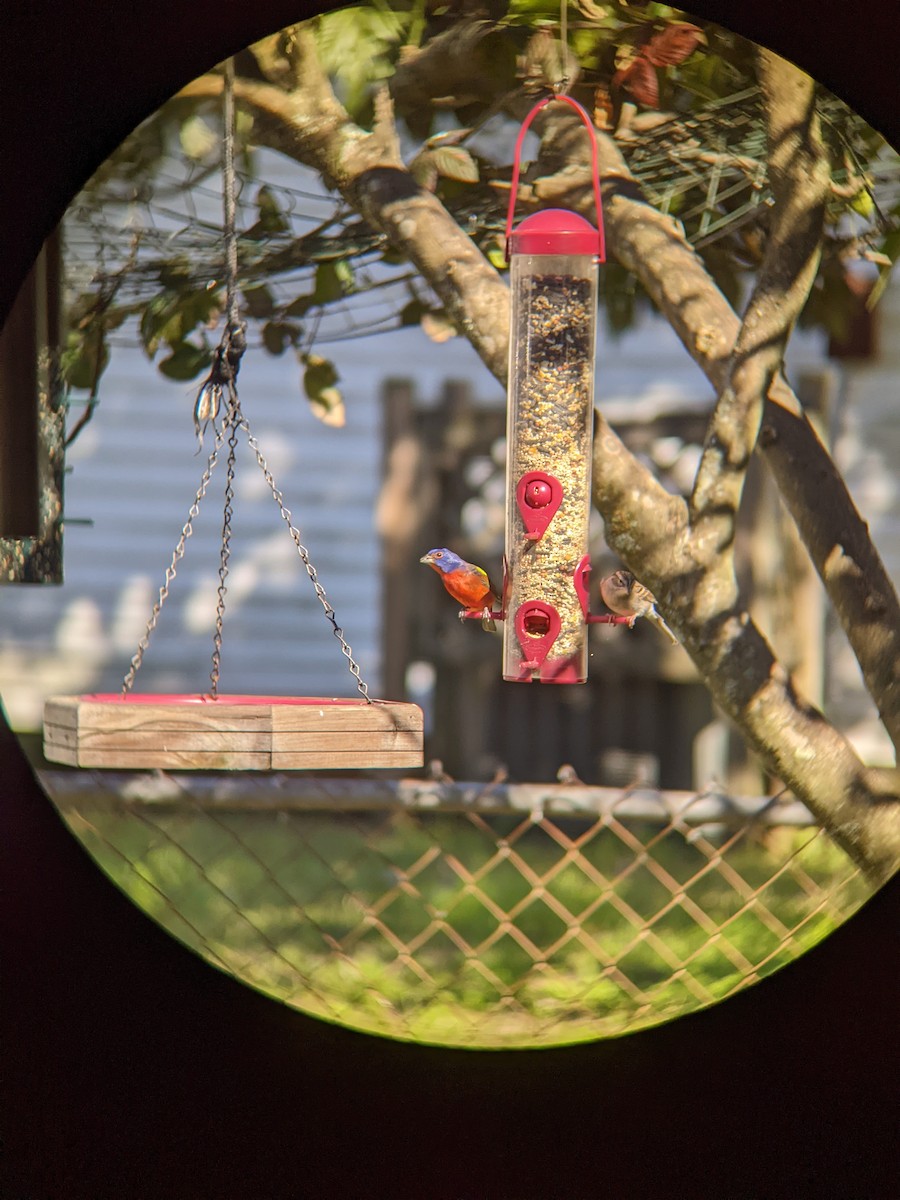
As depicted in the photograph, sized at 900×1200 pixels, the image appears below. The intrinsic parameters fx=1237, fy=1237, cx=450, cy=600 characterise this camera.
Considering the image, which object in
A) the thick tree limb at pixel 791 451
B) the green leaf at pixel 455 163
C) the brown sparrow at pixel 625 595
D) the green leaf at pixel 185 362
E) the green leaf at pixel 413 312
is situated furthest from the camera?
the green leaf at pixel 413 312

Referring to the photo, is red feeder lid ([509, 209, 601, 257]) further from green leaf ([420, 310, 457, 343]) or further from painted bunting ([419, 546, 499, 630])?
green leaf ([420, 310, 457, 343])

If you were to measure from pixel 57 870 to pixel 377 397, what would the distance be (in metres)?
1.54

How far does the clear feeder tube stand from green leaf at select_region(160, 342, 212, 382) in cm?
60

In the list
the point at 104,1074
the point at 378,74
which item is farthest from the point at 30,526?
the point at 378,74

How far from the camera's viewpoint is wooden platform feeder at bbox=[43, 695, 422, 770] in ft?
3.16

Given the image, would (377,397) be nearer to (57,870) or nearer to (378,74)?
(378,74)

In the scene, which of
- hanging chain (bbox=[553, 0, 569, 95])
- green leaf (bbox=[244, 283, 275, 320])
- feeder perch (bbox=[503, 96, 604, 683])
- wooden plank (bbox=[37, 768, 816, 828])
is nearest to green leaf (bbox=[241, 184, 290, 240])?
green leaf (bbox=[244, 283, 275, 320])

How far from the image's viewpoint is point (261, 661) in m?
2.44

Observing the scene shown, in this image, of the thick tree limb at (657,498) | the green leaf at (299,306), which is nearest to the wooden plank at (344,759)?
the thick tree limb at (657,498)

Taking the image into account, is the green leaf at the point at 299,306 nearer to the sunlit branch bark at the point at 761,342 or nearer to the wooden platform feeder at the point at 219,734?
the sunlit branch bark at the point at 761,342

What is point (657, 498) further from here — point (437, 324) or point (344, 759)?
point (437, 324)

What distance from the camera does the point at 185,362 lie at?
1681mm

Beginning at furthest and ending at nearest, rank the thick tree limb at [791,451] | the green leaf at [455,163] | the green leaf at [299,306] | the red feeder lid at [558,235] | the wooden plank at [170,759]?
1. the green leaf at [299,306]
2. the green leaf at [455,163]
3. the thick tree limb at [791,451]
4. the red feeder lid at [558,235]
5. the wooden plank at [170,759]

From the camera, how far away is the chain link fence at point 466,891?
187cm
